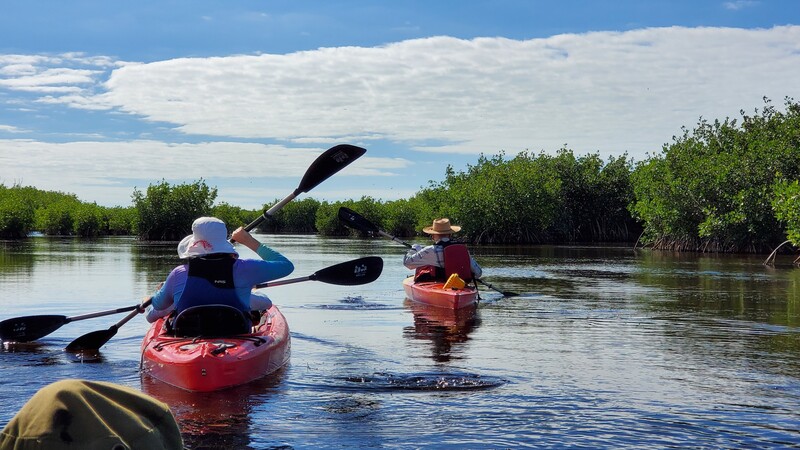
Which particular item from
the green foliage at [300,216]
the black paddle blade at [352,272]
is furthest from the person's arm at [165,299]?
the green foliage at [300,216]

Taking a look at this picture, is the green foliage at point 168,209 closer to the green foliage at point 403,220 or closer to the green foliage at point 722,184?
the green foliage at point 403,220

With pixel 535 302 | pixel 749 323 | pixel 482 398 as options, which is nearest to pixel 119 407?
pixel 482 398

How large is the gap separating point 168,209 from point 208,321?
60.2 metres

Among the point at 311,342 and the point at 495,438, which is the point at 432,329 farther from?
the point at 495,438

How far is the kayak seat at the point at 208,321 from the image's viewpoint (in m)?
7.94

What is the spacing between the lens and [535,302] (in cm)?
1667

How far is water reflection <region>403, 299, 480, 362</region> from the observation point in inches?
416

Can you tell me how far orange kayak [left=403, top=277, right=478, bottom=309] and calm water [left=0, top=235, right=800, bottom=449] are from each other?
0.37m

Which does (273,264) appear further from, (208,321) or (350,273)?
(350,273)

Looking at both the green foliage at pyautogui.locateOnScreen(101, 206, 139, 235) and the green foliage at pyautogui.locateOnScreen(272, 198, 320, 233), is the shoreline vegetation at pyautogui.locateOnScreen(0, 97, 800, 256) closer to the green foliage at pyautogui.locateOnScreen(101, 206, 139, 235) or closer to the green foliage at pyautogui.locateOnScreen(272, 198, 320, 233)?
the green foliage at pyautogui.locateOnScreen(101, 206, 139, 235)

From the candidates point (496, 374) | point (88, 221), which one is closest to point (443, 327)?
point (496, 374)

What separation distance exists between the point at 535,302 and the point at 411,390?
9183 millimetres

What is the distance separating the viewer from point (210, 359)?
7.31 meters

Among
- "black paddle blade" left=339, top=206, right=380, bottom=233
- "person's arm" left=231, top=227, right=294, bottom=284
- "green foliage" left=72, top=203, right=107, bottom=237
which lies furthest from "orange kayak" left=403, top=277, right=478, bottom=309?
"green foliage" left=72, top=203, right=107, bottom=237
